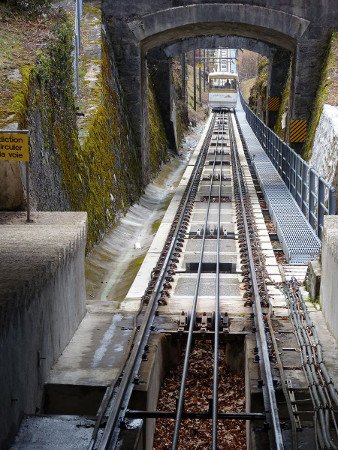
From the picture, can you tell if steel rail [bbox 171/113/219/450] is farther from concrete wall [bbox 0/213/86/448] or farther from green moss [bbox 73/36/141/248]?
green moss [bbox 73/36/141/248]

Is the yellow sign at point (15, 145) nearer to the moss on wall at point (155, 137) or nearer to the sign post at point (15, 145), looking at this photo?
the sign post at point (15, 145)

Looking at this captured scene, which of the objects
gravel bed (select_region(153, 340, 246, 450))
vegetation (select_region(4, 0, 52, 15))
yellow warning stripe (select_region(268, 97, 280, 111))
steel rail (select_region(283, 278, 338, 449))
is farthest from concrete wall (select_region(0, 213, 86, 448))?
yellow warning stripe (select_region(268, 97, 280, 111))

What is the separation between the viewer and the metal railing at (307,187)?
14.2m

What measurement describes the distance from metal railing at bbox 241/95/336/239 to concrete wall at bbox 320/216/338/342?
9.95 feet

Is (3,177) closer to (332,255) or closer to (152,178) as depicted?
(332,255)

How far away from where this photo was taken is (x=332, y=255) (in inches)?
366

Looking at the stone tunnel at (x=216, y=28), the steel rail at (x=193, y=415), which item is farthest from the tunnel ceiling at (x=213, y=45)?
the steel rail at (x=193, y=415)

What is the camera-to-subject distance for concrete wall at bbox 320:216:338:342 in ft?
29.6

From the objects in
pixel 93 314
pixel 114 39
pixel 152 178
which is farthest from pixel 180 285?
pixel 152 178

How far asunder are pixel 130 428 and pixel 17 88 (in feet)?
26.9

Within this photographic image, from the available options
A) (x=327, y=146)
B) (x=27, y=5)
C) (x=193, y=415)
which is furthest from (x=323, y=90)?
(x=193, y=415)

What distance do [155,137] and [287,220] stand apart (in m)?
13.9

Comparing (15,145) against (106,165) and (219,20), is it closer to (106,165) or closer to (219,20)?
(106,165)

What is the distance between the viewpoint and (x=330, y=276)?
9539mm
